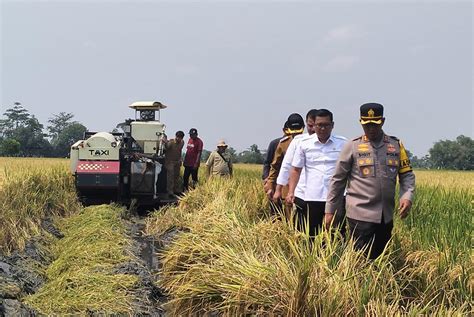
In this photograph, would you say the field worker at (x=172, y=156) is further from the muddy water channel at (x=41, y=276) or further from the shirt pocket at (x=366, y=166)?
the shirt pocket at (x=366, y=166)

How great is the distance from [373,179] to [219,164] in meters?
6.46

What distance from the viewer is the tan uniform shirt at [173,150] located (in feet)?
33.8

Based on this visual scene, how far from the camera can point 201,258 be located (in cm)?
407

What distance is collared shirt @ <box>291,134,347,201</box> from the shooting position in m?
4.24

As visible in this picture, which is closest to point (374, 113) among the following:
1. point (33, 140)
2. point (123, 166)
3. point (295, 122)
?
point (295, 122)

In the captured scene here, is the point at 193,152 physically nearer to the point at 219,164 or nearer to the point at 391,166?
the point at 219,164

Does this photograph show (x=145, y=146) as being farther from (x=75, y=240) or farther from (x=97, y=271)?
(x=97, y=271)

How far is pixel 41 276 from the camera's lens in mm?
4453

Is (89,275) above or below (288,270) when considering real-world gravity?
below

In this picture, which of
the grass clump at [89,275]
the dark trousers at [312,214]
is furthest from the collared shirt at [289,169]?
the grass clump at [89,275]

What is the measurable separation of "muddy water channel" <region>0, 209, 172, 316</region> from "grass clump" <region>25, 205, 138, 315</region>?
0.07 meters

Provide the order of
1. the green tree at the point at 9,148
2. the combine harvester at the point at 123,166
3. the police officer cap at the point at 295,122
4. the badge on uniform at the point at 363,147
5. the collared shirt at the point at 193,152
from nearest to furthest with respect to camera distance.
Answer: the badge on uniform at the point at 363,147 → the police officer cap at the point at 295,122 → the combine harvester at the point at 123,166 → the collared shirt at the point at 193,152 → the green tree at the point at 9,148

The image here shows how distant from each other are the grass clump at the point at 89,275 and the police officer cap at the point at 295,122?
7.45 ft

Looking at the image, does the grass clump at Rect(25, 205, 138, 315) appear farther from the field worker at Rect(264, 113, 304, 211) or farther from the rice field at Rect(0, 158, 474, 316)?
the field worker at Rect(264, 113, 304, 211)
